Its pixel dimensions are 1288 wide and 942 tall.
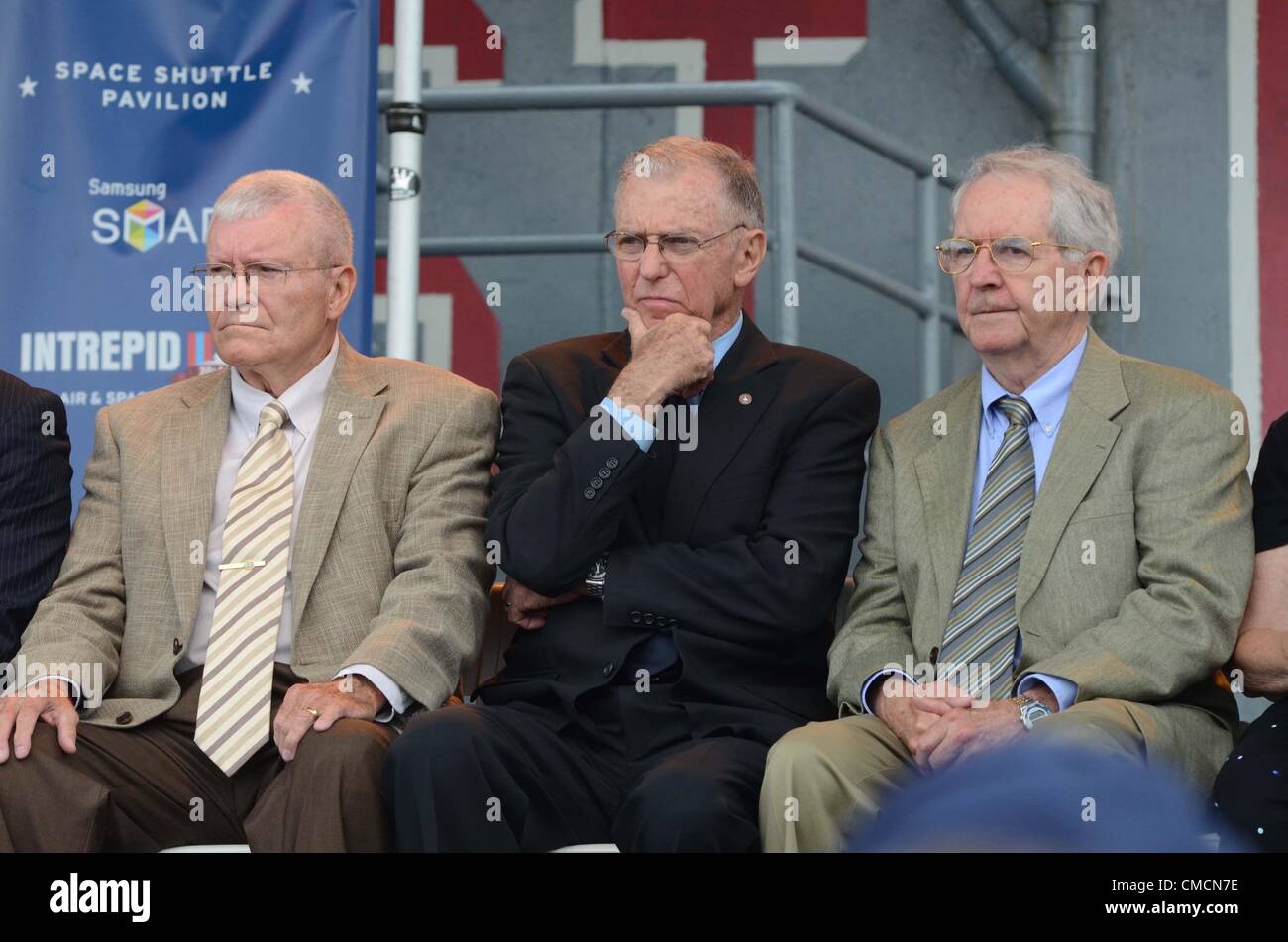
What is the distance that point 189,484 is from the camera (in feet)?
11.1

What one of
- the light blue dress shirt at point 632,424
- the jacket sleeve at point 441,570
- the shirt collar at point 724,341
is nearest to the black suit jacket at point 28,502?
the jacket sleeve at point 441,570

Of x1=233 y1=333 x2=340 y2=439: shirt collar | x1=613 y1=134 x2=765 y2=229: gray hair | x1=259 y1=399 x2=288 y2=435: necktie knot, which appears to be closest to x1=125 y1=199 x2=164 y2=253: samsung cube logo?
x1=233 y1=333 x2=340 y2=439: shirt collar

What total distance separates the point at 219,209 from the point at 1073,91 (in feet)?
9.69

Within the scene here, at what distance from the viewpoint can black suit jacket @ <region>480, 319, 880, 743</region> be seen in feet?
10.4

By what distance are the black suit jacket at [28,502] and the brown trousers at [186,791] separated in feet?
1.05

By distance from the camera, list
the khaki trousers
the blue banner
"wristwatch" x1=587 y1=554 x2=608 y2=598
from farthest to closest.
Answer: the blue banner < "wristwatch" x1=587 y1=554 x2=608 y2=598 < the khaki trousers

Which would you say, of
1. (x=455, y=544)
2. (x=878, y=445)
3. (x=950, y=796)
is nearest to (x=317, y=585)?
(x=455, y=544)

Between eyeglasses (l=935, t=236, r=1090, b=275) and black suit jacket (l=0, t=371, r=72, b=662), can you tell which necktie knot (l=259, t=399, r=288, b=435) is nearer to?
black suit jacket (l=0, t=371, r=72, b=662)

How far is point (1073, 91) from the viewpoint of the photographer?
5.54m

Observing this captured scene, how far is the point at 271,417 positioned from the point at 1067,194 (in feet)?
4.77

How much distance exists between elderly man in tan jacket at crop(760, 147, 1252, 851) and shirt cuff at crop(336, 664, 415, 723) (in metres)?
0.63

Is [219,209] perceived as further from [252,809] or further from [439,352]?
[439,352]

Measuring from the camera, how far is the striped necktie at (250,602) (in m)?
3.18

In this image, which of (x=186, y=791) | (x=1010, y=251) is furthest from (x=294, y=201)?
(x=1010, y=251)
